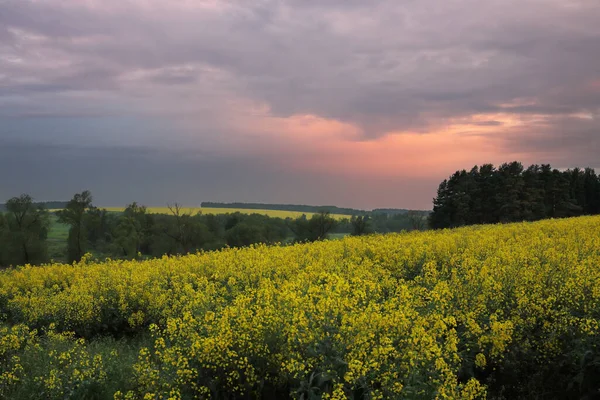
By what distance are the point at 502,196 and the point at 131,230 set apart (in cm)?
4267

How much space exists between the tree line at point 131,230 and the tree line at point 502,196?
7781 mm

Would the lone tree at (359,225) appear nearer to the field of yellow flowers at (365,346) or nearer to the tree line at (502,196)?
the tree line at (502,196)

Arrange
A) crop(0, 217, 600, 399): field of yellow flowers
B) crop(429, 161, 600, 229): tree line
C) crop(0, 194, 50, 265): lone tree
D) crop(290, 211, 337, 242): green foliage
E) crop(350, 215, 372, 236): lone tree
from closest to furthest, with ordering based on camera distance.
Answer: crop(0, 217, 600, 399): field of yellow flowers < crop(0, 194, 50, 265): lone tree < crop(429, 161, 600, 229): tree line < crop(350, 215, 372, 236): lone tree < crop(290, 211, 337, 242): green foliage

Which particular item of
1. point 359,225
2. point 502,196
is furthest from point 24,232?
point 502,196

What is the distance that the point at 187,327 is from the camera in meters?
6.28

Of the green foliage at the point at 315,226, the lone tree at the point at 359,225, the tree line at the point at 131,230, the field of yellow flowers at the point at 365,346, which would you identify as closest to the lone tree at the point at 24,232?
the tree line at the point at 131,230

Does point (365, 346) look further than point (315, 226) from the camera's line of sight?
No

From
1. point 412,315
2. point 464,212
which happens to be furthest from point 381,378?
point 464,212

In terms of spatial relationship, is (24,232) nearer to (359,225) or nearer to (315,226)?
(315,226)

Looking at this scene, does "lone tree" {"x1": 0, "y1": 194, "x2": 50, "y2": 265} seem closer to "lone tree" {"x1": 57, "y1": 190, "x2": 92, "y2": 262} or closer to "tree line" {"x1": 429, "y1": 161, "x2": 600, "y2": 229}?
"lone tree" {"x1": 57, "y1": 190, "x2": 92, "y2": 262}

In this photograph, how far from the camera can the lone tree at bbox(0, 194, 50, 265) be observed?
4438cm

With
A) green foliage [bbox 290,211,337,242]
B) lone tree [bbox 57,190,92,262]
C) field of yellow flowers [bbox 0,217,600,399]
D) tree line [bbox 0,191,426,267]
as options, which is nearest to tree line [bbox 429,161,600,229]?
tree line [bbox 0,191,426,267]

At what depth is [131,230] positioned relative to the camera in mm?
52062

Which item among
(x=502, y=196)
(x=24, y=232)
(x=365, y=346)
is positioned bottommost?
(x=24, y=232)
